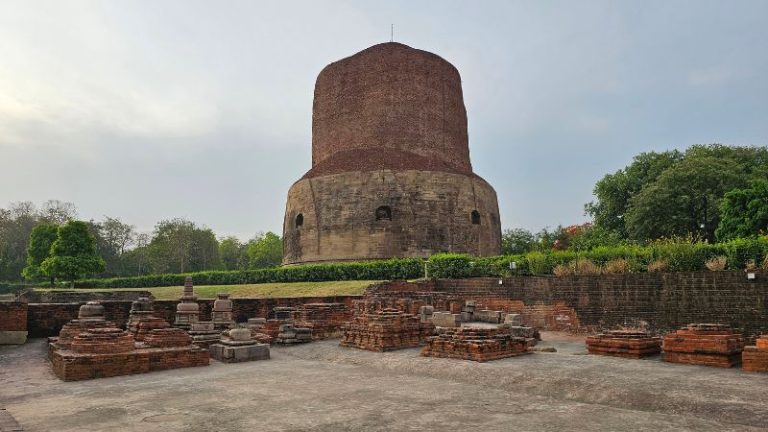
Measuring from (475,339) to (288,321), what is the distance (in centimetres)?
477

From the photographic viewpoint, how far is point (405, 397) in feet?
17.7

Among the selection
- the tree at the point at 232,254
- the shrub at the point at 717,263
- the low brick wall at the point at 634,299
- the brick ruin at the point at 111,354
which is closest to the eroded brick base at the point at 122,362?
the brick ruin at the point at 111,354

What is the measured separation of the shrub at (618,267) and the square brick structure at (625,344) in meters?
3.78

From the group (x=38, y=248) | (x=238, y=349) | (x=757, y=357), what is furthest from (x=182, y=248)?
(x=757, y=357)

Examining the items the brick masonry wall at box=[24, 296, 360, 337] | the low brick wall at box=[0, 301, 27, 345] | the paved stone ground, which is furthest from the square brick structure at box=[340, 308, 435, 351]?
the low brick wall at box=[0, 301, 27, 345]

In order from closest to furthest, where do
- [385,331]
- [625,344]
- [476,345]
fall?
[476,345] < [625,344] < [385,331]

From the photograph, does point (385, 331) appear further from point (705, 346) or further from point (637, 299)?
point (637, 299)

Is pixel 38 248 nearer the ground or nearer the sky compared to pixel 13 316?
nearer the sky

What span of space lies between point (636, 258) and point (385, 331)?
626 centimetres

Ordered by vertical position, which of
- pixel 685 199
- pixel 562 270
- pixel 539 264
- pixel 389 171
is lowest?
pixel 562 270

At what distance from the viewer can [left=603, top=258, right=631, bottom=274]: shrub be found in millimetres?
11820

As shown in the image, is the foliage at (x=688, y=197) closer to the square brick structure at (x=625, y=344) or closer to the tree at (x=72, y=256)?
the square brick structure at (x=625, y=344)

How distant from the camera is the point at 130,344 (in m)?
7.39

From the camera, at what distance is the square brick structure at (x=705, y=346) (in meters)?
6.95
